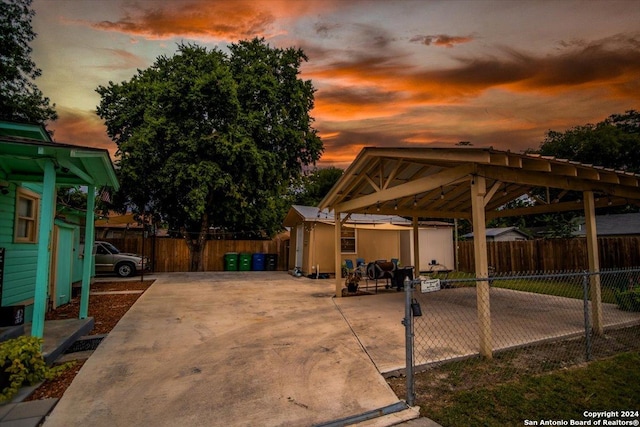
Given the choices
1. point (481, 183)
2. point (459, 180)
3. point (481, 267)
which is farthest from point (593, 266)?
point (459, 180)

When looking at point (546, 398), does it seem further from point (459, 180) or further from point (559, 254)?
point (559, 254)

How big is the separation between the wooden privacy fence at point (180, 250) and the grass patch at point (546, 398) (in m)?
15.9

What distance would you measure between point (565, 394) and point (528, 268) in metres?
13.3

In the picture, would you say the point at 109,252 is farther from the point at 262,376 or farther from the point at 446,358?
the point at 446,358

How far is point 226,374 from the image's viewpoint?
3852 millimetres

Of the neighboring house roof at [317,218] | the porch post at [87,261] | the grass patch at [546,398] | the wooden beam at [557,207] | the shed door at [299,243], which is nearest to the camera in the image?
the grass patch at [546,398]

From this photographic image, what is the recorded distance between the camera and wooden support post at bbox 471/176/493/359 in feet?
14.5

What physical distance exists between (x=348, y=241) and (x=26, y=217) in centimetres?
1156

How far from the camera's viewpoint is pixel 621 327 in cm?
606

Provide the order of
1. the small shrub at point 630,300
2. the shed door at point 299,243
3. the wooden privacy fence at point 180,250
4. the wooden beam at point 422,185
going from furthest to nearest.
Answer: the wooden privacy fence at point 180,250
the shed door at point 299,243
the small shrub at point 630,300
the wooden beam at point 422,185

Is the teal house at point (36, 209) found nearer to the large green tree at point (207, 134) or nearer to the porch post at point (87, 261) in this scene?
the porch post at point (87, 261)

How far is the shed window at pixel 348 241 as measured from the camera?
1532 cm

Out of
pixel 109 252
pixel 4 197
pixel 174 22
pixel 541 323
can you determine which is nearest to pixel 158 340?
pixel 4 197

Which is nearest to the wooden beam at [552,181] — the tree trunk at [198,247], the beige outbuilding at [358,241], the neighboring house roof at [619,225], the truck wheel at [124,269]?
the beige outbuilding at [358,241]
